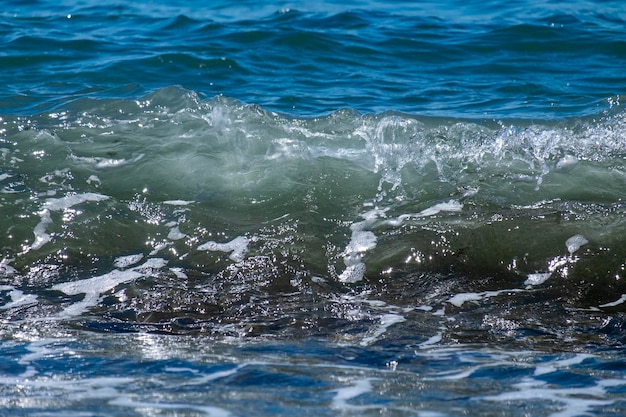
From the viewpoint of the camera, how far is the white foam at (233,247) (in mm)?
4859

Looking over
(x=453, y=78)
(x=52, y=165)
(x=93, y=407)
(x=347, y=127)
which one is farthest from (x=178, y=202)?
(x=453, y=78)

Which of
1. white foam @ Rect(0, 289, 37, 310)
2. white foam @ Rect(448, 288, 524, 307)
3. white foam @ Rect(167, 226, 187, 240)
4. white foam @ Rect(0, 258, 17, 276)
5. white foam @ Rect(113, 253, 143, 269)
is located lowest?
white foam @ Rect(448, 288, 524, 307)

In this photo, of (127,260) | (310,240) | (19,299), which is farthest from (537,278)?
(19,299)

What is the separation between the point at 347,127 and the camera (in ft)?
22.8

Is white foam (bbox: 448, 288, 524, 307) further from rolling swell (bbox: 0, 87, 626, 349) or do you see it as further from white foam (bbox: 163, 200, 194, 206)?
white foam (bbox: 163, 200, 194, 206)

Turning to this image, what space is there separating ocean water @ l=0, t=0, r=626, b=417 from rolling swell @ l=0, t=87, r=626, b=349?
0.06 ft

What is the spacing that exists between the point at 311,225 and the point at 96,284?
1.36 metres

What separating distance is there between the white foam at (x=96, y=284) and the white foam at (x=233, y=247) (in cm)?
29

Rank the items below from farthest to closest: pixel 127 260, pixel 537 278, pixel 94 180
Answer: pixel 94 180 → pixel 127 260 → pixel 537 278

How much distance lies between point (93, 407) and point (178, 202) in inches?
110

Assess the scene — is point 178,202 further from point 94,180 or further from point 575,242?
point 575,242

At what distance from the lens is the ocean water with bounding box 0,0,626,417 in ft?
10.8

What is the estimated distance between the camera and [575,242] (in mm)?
4809

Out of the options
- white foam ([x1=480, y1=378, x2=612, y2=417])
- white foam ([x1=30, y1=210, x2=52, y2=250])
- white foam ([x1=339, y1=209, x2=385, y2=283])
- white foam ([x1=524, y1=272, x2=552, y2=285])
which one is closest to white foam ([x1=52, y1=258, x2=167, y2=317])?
white foam ([x1=30, y1=210, x2=52, y2=250])
